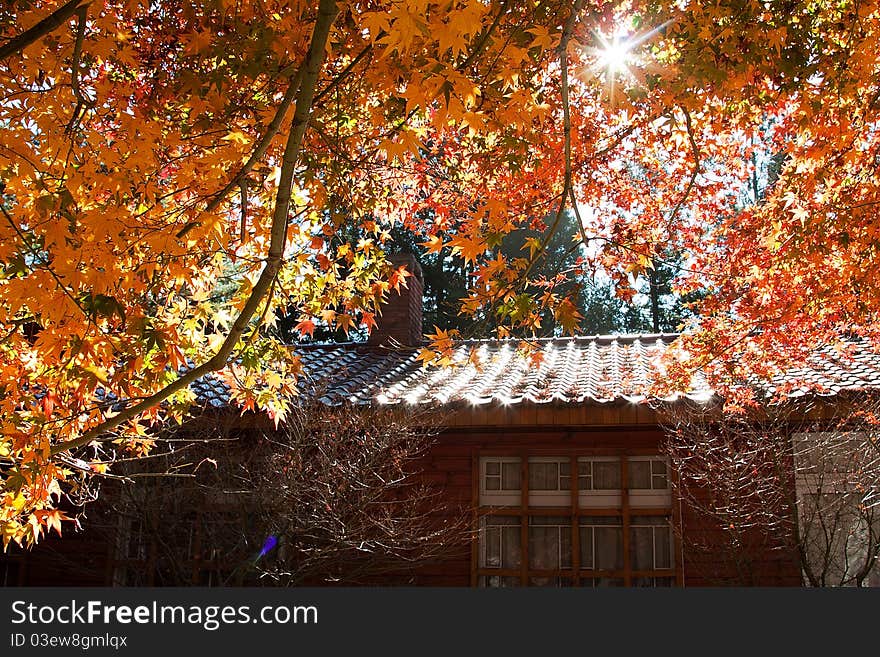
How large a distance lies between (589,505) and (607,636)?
9.80ft

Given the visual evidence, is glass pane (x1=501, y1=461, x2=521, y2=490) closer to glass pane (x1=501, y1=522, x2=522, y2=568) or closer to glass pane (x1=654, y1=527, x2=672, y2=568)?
glass pane (x1=501, y1=522, x2=522, y2=568)

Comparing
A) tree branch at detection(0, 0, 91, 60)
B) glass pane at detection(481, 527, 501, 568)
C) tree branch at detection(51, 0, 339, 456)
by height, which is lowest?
glass pane at detection(481, 527, 501, 568)

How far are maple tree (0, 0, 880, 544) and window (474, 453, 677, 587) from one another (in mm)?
2704

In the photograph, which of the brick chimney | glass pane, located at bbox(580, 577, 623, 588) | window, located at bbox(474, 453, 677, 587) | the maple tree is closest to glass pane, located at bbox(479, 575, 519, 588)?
window, located at bbox(474, 453, 677, 587)

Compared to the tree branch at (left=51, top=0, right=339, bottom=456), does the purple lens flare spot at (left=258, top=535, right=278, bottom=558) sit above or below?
below

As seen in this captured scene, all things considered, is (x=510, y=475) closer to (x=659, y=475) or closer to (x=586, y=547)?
(x=586, y=547)

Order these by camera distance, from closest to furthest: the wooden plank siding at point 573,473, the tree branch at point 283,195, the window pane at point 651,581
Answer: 1. the tree branch at point 283,195
2. the wooden plank siding at point 573,473
3. the window pane at point 651,581

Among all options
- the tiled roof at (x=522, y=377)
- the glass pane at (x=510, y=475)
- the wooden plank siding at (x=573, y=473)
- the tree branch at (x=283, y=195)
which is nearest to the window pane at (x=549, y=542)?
the wooden plank siding at (x=573, y=473)

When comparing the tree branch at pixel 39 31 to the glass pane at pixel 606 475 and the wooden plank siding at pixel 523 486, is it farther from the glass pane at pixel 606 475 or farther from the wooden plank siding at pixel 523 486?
the glass pane at pixel 606 475

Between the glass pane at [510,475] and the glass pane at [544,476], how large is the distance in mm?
128

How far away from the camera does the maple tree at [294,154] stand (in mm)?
2822

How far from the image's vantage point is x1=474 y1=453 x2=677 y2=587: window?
305 inches

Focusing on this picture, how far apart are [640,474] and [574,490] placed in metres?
0.64

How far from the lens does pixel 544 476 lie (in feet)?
26.6
